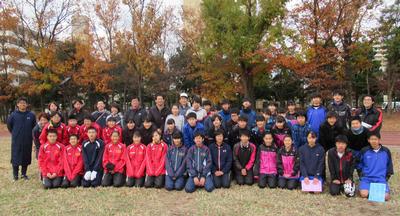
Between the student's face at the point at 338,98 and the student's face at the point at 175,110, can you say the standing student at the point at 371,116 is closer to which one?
the student's face at the point at 338,98

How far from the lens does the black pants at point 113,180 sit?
255 inches

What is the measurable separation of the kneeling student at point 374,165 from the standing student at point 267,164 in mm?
1418

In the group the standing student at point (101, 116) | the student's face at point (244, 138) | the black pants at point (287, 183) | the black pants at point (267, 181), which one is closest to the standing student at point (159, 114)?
the standing student at point (101, 116)

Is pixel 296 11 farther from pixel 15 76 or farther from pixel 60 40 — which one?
pixel 15 76

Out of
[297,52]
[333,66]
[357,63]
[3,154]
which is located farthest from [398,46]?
[3,154]

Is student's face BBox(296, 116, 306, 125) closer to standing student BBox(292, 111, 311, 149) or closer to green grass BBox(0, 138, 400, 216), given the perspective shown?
standing student BBox(292, 111, 311, 149)

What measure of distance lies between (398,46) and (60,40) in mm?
21968

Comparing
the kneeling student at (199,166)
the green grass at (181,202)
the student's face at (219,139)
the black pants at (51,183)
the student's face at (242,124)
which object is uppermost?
the student's face at (242,124)

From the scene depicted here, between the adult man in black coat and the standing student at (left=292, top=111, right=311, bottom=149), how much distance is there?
519 cm

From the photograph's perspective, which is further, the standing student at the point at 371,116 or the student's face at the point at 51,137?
the student's face at the point at 51,137

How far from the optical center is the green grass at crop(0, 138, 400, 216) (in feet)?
16.4

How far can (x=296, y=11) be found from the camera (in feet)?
55.0

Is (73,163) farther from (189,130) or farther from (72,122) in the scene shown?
(189,130)

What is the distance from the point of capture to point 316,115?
21.9 feet
